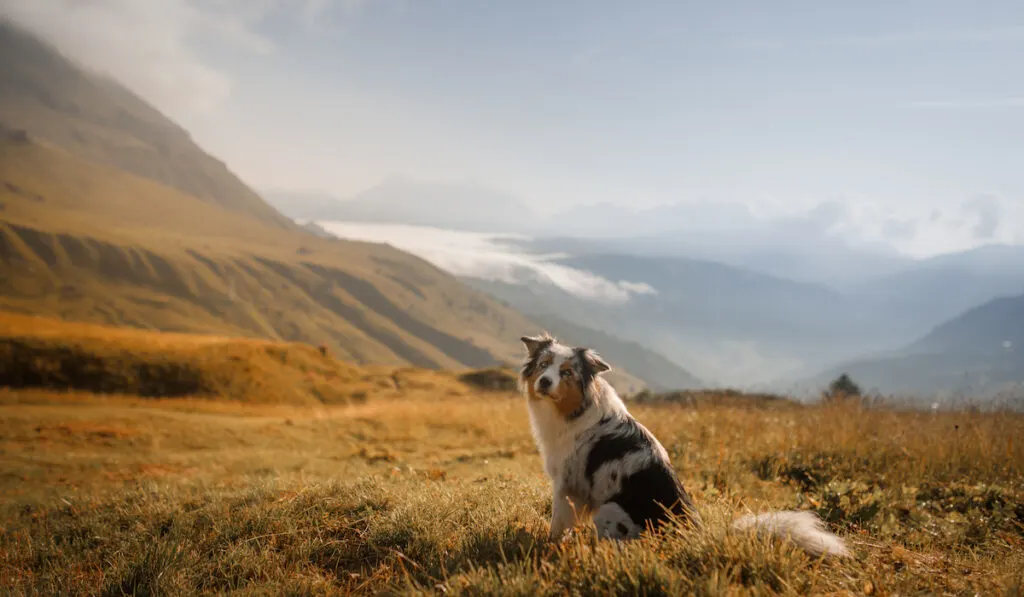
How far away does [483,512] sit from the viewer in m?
6.55

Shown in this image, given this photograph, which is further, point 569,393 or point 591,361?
point 591,361

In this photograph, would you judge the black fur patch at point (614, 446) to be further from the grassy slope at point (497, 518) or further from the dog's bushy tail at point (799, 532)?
the dog's bushy tail at point (799, 532)

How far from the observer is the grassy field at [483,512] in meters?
4.55

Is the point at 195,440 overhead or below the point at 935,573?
below

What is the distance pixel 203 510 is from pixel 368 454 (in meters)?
7.39

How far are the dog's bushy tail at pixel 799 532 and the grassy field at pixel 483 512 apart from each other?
14cm

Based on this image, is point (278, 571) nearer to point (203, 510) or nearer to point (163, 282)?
point (203, 510)

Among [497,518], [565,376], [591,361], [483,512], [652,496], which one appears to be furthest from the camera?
[483,512]

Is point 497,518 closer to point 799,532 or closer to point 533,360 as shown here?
point 533,360

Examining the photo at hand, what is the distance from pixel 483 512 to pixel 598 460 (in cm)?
162

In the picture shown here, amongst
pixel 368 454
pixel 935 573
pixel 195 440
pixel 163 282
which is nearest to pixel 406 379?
pixel 195 440

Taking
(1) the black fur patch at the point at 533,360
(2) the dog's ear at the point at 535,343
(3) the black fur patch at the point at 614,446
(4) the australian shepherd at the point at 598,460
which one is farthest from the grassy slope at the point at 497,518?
(2) the dog's ear at the point at 535,343

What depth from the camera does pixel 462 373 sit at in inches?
1919

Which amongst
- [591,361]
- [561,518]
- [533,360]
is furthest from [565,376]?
[561,518]
